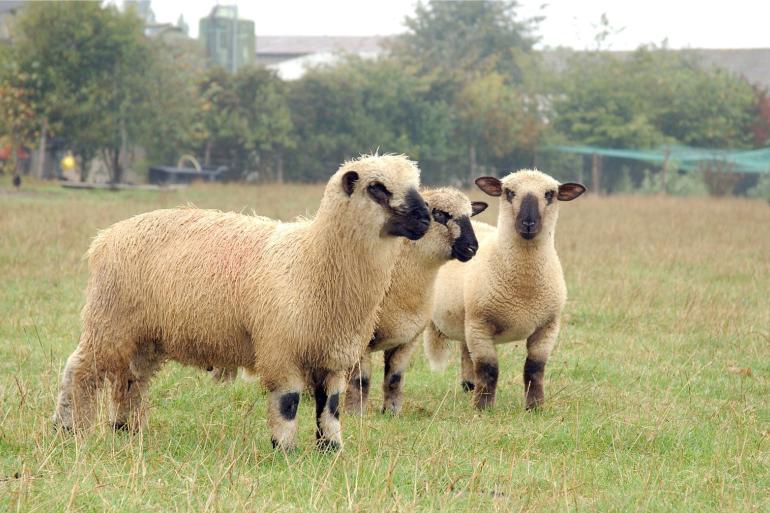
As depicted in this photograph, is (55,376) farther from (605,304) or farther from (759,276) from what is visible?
(759,276)

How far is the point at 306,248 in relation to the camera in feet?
20.2

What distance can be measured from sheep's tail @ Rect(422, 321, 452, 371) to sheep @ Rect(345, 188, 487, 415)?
4.32 feet

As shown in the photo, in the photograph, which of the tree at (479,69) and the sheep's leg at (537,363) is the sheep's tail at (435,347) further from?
the tree at (479,69)

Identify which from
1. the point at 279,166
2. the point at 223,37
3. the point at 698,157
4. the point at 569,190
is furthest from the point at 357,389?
the point at 223,37

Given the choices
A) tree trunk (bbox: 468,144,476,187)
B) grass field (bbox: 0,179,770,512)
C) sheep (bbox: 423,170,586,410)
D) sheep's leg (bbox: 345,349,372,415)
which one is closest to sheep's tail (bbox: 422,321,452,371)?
grass field (bbox: 0,179,770,512)

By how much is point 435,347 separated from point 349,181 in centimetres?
333

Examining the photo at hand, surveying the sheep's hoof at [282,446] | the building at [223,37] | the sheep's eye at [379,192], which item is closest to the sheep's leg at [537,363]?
the sheep's hoof at [282,446]

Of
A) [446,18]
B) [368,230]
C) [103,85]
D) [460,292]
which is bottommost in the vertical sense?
[460,292]

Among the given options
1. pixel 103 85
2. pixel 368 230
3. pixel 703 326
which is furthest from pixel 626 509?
pixel 103 85

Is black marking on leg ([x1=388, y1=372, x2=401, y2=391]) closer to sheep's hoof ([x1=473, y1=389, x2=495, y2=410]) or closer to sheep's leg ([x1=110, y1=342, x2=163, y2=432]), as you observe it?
sheep's hoof ([x1=473, y1=389, x2=495, y2=410])

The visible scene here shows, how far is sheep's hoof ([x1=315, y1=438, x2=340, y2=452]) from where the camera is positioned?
602cm

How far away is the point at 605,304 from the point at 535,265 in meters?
4.43

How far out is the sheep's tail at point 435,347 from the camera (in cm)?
895

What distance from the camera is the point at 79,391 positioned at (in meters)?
6.37
